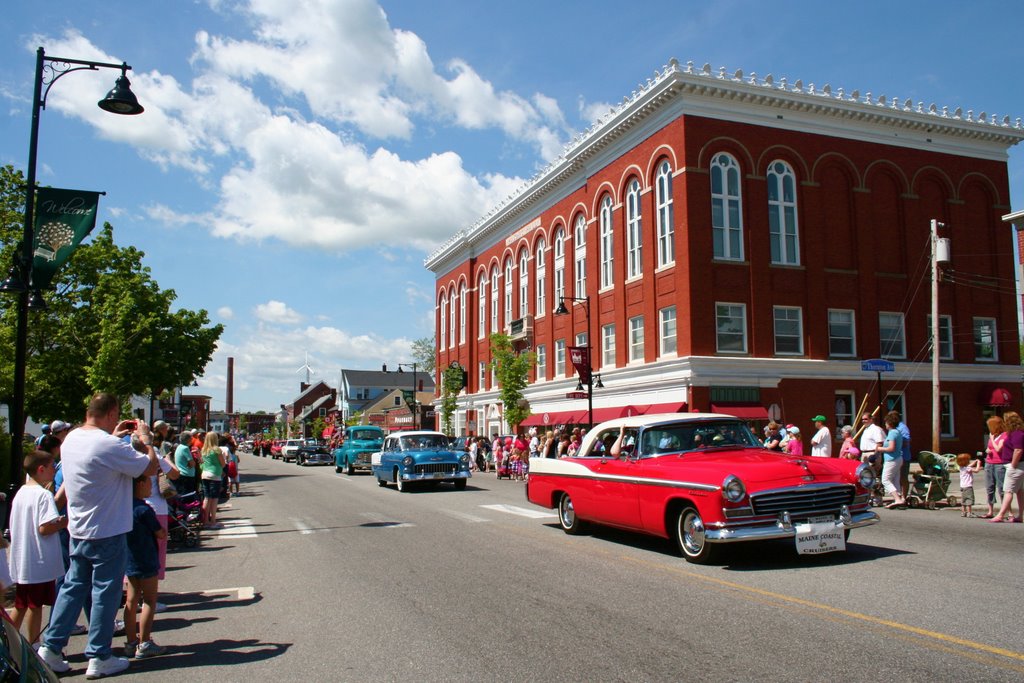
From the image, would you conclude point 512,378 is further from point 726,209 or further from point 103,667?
point 103,667

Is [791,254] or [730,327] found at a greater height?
[791,254]

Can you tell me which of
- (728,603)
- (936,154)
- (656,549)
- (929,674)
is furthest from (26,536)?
(936,154)

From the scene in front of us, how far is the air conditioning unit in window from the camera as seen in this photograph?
154ft

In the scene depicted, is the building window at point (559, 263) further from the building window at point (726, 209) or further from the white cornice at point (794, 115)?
the building window at point (726, 209)

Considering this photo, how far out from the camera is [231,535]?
1384 centimetres

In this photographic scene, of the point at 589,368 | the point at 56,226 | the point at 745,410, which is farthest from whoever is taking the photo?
the point at 589,368

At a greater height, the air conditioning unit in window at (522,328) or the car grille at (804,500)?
the air conditioning unit in window at (522,328)

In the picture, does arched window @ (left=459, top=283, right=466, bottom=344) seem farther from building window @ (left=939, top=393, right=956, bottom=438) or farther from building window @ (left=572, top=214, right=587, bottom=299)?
building window @ (left=939, top=393, right=956, bottom=438)

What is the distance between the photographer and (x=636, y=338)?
3522 cm

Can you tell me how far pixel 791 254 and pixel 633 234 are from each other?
6921 mm

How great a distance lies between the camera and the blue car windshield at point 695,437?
9.93 metres

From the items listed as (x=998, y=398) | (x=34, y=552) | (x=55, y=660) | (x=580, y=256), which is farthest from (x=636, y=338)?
(x=55, y=660)

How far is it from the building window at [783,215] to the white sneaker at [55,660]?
31454 millimetres

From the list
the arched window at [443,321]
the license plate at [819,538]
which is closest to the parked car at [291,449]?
the arched window at [443,321]
